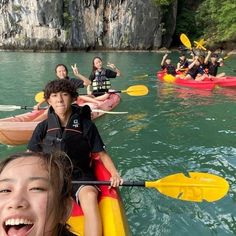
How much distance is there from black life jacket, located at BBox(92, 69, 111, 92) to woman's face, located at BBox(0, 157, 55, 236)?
668cm

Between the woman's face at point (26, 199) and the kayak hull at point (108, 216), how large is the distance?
131 cm

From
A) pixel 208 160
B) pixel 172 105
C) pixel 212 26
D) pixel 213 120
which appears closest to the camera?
pixel 208 160

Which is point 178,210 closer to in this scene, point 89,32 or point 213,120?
point 213,120

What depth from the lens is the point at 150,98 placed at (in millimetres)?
9680

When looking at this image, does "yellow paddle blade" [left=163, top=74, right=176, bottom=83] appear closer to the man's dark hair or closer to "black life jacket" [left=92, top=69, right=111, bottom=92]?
"black life jacket" [left=92, top=69, right=111, bottom=92]

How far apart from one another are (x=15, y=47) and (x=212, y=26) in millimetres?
16732

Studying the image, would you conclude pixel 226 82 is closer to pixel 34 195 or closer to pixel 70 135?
pixel 70 135

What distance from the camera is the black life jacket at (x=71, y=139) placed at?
323 centimetres

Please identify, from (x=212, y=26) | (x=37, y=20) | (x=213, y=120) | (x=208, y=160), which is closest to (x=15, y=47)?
(x=37, y=20)

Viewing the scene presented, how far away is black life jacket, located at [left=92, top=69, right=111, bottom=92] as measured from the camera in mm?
7949

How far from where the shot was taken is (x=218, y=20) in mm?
30469

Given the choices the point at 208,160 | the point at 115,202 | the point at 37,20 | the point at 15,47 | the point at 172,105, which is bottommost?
the point at 15,47

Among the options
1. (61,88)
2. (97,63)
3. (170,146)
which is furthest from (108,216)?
(97,63)

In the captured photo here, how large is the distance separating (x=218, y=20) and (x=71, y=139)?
29582 mm
